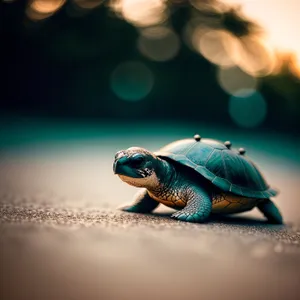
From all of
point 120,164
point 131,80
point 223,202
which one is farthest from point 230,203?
point 131,80

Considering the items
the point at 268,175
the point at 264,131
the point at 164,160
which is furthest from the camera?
the point at 264,131

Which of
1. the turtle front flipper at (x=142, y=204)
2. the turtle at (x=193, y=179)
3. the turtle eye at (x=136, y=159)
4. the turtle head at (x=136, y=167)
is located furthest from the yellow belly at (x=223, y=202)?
the turtle eye at (x=136, y=159)

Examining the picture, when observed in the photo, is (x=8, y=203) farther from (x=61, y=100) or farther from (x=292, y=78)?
(x=292, y=78)

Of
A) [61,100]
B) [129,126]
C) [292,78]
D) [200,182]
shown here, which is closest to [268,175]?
[200,182]

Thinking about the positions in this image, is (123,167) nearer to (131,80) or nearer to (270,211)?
(270,211)

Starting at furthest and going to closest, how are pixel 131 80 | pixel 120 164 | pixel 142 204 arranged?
pixel 131 80, pixel 142 204, pixel 120 164

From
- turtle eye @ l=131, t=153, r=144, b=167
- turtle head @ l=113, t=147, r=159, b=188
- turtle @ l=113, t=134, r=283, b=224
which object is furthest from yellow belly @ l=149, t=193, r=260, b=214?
turtle eye @ l=131, t=153, r=144, b=167
